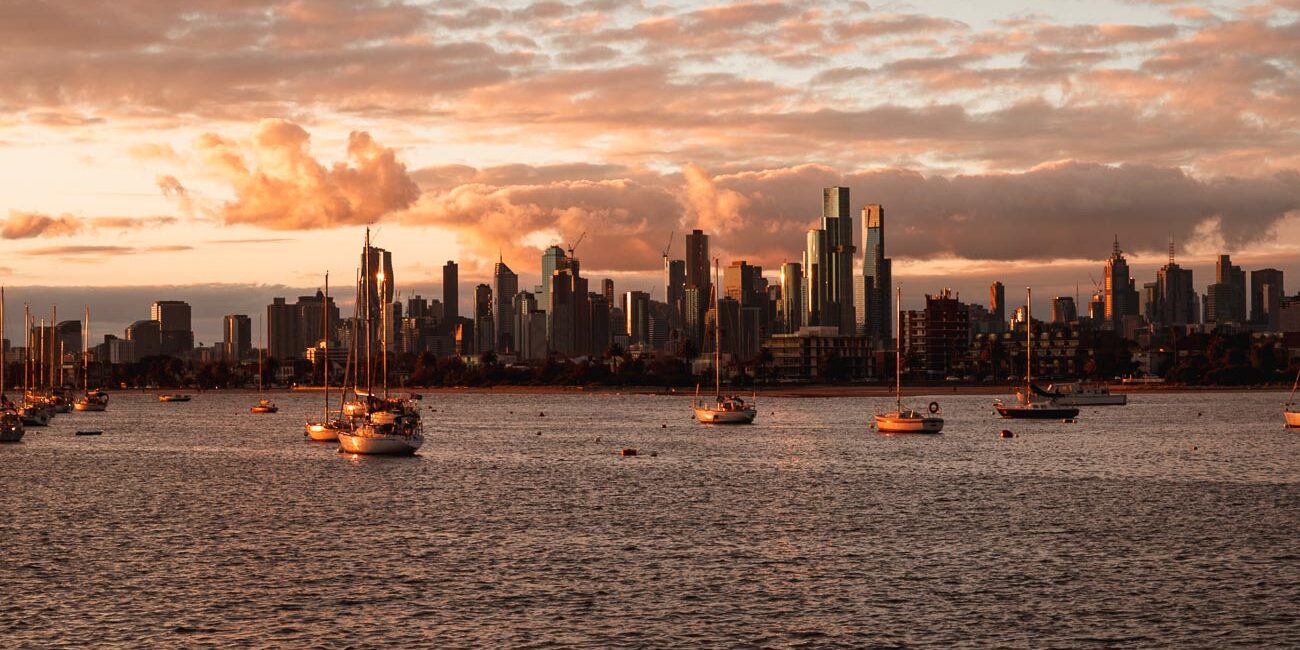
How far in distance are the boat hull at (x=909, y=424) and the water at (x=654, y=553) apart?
38030 mm

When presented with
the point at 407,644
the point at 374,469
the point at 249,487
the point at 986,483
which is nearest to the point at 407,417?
the point at 374,469

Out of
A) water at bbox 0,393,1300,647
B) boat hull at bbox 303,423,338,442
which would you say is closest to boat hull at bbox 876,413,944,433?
water at bbox 0,393,1300,647

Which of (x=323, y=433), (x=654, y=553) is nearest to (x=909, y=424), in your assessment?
(x=323, y=433)

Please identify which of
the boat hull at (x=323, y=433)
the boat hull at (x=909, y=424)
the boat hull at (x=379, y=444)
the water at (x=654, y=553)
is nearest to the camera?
the water at (x=654, y=553)

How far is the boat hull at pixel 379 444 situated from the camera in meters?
132

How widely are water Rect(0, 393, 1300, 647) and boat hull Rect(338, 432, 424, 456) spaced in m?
1.94

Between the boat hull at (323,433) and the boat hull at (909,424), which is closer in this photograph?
the boat hull at (323,433)

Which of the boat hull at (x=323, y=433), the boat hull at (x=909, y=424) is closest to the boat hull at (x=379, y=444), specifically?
the boat hull at (x=323, y=433)

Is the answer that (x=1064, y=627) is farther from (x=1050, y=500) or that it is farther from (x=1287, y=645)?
(x=1050, y=500)

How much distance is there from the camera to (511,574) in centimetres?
6675

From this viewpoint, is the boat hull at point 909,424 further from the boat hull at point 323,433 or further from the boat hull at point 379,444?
the boat hull at point 379,444

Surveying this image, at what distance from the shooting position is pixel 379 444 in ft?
433

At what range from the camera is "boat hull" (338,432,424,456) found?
132 meters

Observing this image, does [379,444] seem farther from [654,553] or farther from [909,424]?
[909,424]
